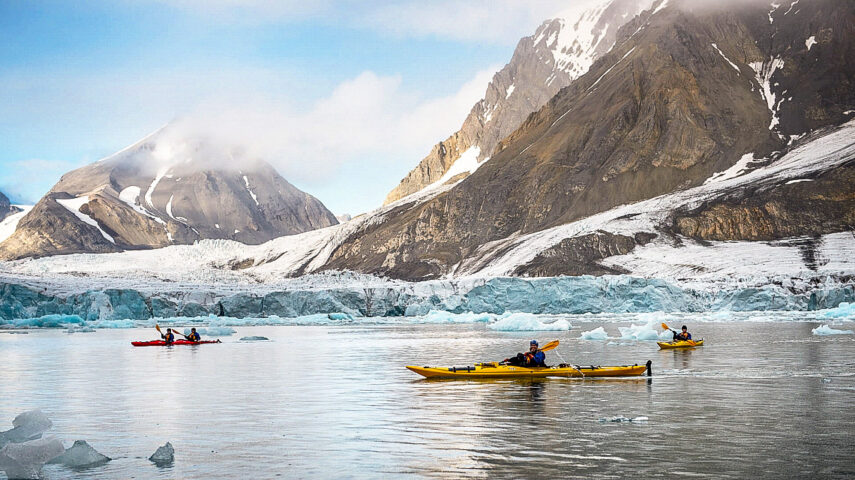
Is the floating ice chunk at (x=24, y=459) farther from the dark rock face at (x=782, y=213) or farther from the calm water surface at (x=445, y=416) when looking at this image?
the dark rock face at (x=782, y=213)

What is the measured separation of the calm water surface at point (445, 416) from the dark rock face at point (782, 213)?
13464cm

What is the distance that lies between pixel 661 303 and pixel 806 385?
272 ft

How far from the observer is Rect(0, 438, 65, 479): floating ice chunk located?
1722cm

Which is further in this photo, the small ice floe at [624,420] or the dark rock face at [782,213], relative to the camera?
the dark rock face at [782,213]

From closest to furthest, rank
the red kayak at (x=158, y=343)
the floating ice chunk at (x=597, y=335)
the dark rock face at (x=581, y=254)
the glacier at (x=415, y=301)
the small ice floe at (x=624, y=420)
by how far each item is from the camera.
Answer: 1. the small ice floe at (x=624, y=420)
2. the floating ice chunk at (x=597, y=335)
3. the red kayak at (x=158, y=343)
4. the glacier at (x=415, y=301)
5. the dark rock face at (x=581, y=254)

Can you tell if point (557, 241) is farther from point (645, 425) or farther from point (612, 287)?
point (645, 425)

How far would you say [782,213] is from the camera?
176 m

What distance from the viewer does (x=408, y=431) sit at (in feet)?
73.9

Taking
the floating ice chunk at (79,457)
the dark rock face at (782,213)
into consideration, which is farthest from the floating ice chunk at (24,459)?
the dark rock face at (782,213)

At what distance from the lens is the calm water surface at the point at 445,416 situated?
1806cm

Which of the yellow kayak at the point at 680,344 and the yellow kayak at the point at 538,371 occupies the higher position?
the yellow kayak at the point at 680,344

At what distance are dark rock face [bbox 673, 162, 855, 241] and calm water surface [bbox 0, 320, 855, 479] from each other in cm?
13464

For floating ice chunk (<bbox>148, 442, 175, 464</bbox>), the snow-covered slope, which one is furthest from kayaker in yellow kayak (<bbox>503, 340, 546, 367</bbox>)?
the snow-covered slope

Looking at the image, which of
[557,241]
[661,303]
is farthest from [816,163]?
[661,303]
